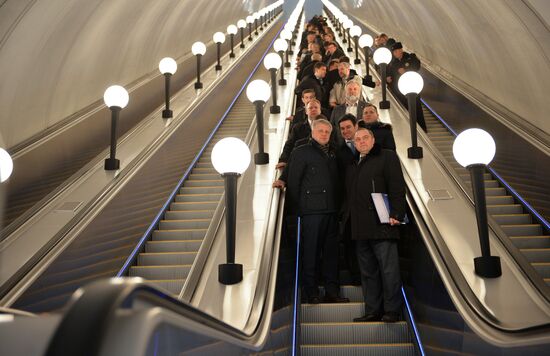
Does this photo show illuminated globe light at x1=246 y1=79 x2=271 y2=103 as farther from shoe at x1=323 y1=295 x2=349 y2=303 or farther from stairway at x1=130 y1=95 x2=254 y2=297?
shoe at x1=323 y1=295 x2=349 y2=303

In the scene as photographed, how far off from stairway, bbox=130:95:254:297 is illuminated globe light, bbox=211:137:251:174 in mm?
1958

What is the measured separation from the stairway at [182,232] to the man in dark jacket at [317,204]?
1410mm

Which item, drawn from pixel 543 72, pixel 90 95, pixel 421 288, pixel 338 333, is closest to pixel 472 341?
pixel 421 288

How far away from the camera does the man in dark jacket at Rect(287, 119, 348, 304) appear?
18.5 feet

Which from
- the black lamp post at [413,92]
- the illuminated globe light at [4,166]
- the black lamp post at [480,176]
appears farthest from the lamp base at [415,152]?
the illuminated globe light at [4,166]

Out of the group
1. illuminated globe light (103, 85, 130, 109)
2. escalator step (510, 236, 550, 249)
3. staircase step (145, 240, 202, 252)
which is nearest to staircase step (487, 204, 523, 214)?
escalator step (510, 236, 550, 249)

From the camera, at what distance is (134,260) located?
6.85 meters

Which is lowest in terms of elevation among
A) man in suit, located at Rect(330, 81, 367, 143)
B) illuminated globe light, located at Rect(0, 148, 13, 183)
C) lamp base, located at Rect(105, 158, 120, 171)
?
illuminated globe light, located at Rect(0, 148, 13, 183)

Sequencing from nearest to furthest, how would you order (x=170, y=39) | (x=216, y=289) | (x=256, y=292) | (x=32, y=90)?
(x=256, y=292), (x=216, y=289), (x=32, y=90), (x=170, y=39)

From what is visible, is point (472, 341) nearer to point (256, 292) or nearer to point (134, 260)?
point (256, 292)

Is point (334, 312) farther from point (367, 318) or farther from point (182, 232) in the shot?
point (182, 232)

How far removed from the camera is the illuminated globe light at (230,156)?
4621 mm

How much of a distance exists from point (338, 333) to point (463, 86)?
791cm

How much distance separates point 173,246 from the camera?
707 centimetres
